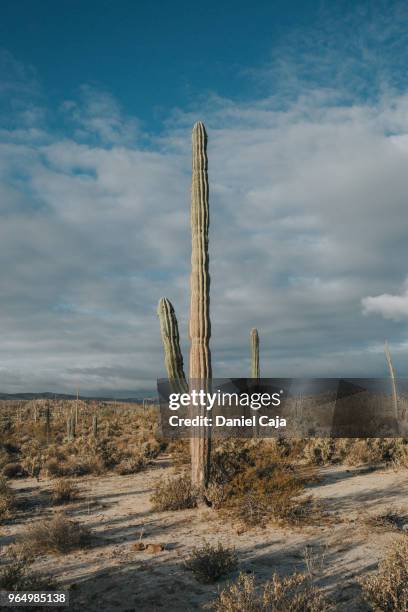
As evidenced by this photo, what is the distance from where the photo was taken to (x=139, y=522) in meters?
9.27

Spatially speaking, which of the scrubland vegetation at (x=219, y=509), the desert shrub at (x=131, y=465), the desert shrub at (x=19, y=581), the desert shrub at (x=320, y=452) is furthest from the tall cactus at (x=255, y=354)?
the desert shrub at (x=19, y=581)

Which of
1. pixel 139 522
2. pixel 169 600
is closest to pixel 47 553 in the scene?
pixel 139 522

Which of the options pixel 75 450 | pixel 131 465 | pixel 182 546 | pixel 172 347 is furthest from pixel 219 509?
pixel 75 450

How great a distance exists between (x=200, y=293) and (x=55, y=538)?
5661 millimetres

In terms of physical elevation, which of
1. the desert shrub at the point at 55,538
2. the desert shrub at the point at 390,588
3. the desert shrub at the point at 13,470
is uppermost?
the desert shrub at the point at 390,588

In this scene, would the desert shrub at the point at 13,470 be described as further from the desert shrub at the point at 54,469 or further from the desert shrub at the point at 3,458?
the desert shrub at the point at 54,469

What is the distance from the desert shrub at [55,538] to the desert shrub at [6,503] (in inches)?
81.7

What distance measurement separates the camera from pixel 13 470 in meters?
14.7

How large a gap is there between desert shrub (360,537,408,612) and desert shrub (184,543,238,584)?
1911 millimetres

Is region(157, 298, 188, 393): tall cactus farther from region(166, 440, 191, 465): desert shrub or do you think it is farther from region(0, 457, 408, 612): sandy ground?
region(166, 440, 191, 465): desert shrub

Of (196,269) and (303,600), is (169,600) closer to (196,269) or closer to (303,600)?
(303,600)

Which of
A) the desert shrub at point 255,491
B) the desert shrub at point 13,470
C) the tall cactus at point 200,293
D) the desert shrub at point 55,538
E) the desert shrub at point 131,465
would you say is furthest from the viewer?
the desert shrub at point 131,465

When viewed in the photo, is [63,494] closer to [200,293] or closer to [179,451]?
[200,293]

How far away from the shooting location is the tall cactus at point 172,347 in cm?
1153
